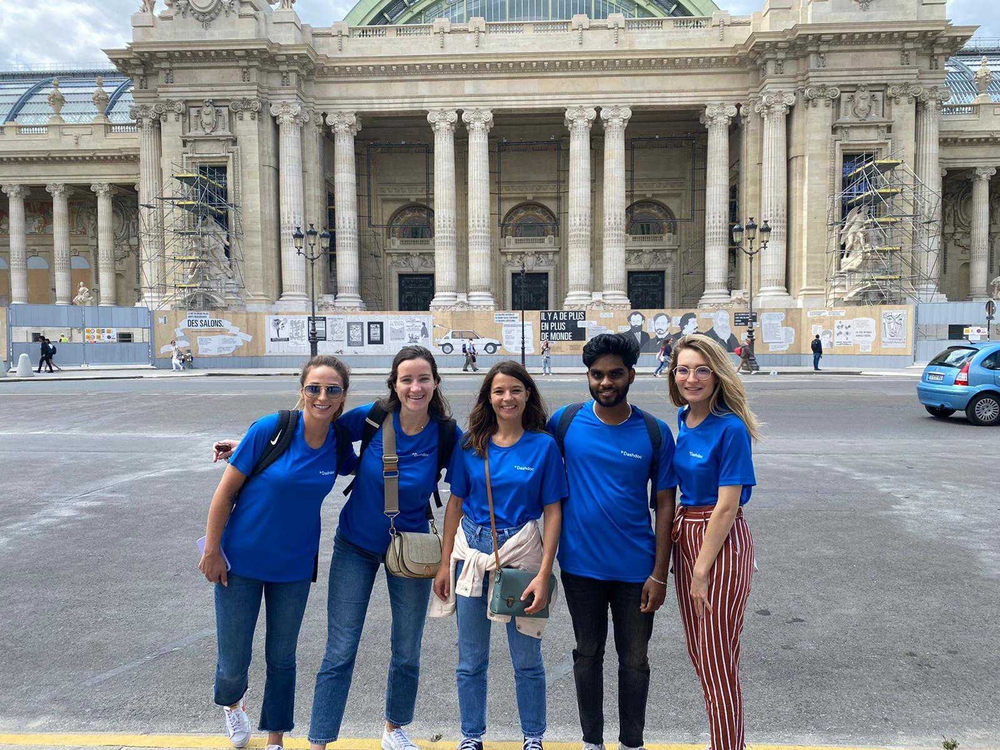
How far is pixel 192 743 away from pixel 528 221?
45.6 meters

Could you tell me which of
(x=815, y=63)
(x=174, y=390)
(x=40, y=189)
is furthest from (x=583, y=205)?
(x=40, y=189)

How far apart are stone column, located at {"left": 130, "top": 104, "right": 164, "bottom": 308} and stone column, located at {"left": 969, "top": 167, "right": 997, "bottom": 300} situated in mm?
47736

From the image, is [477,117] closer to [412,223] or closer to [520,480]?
[412,223]

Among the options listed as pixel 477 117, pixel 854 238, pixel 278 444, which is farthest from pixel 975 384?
pixel 477 117

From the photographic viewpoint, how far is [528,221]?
1859 inches

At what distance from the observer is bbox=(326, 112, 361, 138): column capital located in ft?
128

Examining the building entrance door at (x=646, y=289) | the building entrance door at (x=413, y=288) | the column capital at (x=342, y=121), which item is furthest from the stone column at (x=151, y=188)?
the building entrance door at (x=646, y=289)

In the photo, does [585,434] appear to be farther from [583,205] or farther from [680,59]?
[680,59]

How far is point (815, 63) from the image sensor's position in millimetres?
35750

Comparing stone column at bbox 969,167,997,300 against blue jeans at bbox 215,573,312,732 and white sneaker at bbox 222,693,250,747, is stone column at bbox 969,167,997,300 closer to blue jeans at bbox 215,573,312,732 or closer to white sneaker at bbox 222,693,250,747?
blue jeans at bbox 215,573,312,732

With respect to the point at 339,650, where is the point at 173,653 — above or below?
below

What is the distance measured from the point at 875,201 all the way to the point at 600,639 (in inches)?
1532

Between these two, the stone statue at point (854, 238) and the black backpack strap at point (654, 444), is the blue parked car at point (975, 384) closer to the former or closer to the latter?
the black backpack strap at point (654, 444)

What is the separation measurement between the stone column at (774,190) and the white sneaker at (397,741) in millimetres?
36332
